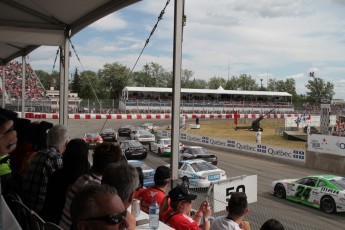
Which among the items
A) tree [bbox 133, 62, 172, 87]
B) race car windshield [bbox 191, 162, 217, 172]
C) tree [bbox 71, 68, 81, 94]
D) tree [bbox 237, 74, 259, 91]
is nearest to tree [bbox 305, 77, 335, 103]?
tree [bbox 237, 74, 259, 91]

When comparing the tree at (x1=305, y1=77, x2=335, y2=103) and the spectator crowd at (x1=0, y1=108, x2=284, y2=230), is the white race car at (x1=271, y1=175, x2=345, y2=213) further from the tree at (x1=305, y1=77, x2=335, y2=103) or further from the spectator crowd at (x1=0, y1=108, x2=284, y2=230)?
the tree at (x1=305, y1=77, x2=335, y2=103)

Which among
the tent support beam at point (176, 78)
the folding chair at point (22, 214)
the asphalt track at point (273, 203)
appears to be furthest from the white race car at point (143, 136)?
the folding chair at point (22, 214)

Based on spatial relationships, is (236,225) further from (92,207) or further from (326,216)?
(326,216)

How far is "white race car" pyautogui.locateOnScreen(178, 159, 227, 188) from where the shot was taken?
49.4 ft

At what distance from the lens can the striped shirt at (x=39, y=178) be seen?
359cm

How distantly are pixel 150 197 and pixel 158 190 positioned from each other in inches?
5.4

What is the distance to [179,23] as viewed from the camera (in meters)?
4.91

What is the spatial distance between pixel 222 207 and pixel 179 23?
2.70 m

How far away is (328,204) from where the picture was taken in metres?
12.6

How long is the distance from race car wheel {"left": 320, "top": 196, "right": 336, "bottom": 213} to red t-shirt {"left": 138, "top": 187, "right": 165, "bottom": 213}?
994 cm

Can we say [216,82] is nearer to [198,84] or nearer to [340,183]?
[198,84]

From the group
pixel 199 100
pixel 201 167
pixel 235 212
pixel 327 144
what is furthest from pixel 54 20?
pixel 199 100

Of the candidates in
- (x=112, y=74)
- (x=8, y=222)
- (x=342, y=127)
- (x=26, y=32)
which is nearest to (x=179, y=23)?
(x=8, y=222)

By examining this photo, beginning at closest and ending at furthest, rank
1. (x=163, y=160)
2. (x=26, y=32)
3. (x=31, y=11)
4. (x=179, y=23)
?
(x=179, y=23) < (x=31, y=11) < (x=26, y=32) < (x=163, y=160)
